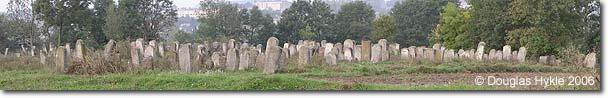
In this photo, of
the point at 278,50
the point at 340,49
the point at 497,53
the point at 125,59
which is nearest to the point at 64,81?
the point at 125,59

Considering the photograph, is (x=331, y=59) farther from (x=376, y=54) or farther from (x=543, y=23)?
(x=543, y=23)

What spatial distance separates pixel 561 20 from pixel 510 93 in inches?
339

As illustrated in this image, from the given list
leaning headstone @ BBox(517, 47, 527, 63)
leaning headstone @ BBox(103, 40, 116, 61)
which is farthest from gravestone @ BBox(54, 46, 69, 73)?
leaning headstone @ BBox(517, 47, 527, 63)

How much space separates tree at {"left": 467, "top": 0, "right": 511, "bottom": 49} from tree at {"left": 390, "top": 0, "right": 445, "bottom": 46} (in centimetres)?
146

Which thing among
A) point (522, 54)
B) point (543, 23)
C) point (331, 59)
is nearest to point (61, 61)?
point (331, 59)

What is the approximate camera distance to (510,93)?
456 inches

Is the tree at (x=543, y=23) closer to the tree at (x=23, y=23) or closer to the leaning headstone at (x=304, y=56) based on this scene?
the leaning headstone at (x=304, y=56)

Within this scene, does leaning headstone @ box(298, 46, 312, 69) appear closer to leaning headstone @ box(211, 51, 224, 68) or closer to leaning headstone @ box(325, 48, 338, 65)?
leaning headstone @ box(325, 48, 338, 65)

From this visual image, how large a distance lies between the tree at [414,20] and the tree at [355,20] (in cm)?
60

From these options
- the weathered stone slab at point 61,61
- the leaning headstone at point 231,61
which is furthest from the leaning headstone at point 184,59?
the weathered stone slab at point 61,61

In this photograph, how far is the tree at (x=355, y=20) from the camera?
20734 millimetres

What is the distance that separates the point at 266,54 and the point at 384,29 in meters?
8.34

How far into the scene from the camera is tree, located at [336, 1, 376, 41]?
816 inches

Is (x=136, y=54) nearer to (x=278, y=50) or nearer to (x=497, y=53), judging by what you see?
(x=278, y=50)
